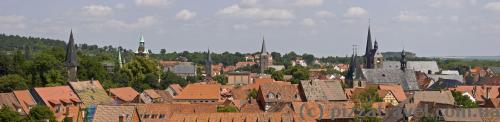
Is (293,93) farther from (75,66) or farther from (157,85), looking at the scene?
(157,85)

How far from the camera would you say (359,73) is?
11419 cm

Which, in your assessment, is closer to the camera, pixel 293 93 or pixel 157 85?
pixel 293 93

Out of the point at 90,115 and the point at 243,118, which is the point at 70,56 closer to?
the point at 90,115

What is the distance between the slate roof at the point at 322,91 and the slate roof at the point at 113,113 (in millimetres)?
19666

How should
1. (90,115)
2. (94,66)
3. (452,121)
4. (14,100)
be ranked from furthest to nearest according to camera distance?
(94,66)
(14,100)
(90,115)
(452,121)

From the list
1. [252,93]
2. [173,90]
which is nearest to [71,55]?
[173,90]

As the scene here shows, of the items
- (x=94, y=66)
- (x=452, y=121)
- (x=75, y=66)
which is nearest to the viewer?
(x=452, y=121)

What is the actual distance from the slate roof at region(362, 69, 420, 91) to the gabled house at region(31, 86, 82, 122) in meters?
46.0

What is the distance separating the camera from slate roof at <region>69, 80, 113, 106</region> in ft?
279

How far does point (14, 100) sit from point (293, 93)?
79.3 feet

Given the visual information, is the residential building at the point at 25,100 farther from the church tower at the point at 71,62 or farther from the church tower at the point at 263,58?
the church tower at the point at 263,58

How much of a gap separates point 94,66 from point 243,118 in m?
52.3

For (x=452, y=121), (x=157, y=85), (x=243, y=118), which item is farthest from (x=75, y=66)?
(x=452, y=121)

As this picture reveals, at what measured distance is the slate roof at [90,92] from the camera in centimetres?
8494
